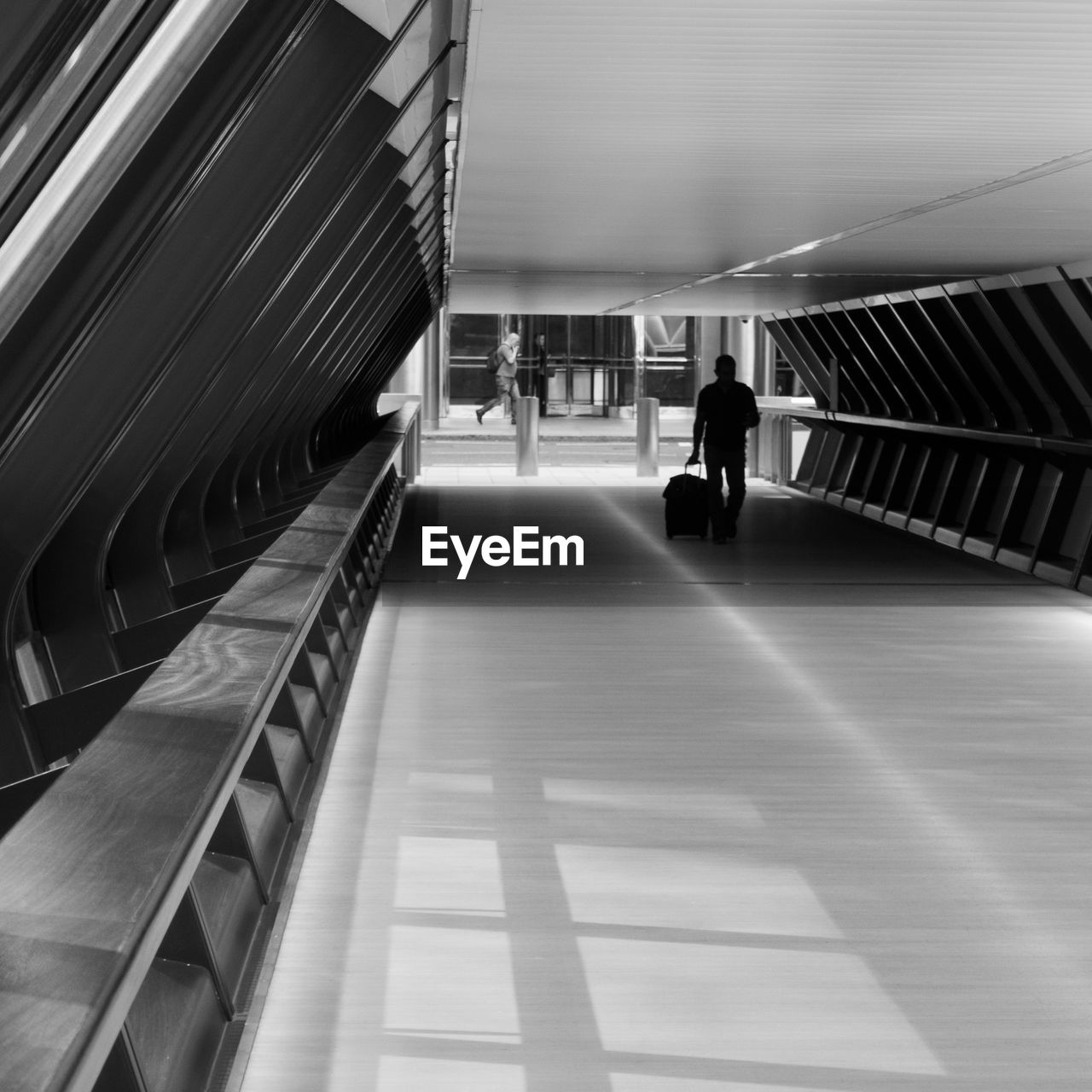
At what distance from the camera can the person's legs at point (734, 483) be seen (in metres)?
14.2

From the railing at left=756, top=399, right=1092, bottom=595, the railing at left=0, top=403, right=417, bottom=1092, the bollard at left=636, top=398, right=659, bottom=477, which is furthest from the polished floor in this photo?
the bollard at left=636, top=398, right=659, bottom=477

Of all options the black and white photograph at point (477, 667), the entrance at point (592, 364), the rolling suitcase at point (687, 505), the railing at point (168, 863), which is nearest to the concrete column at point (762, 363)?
the entrance at point (592, 364)

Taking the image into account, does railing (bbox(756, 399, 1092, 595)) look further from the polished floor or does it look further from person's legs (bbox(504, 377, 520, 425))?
person's legs (bbox(504, 377, 520, 425))

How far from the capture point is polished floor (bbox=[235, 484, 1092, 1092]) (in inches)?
140

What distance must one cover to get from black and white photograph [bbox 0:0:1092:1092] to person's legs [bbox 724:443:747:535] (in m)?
3.21

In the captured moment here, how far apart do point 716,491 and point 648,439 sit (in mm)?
8911

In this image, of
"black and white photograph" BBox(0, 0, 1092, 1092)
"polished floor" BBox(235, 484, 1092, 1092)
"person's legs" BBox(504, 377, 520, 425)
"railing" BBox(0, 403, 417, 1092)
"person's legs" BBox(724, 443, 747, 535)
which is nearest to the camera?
"railing" BBox(0, 403, 417, 1092)

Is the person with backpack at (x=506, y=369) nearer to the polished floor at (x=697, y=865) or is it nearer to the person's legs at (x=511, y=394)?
the person's legs at (x=511, y=394)

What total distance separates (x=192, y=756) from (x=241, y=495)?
839 centimetres

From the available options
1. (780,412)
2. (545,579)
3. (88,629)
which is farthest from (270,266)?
(780,412)

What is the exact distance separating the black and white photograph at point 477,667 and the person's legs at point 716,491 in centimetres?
296

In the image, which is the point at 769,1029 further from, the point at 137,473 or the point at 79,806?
the point at 137,473

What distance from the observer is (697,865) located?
4875mm

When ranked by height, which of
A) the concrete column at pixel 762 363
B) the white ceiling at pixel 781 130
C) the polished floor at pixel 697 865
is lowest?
the polished floor at pixel 697 865
